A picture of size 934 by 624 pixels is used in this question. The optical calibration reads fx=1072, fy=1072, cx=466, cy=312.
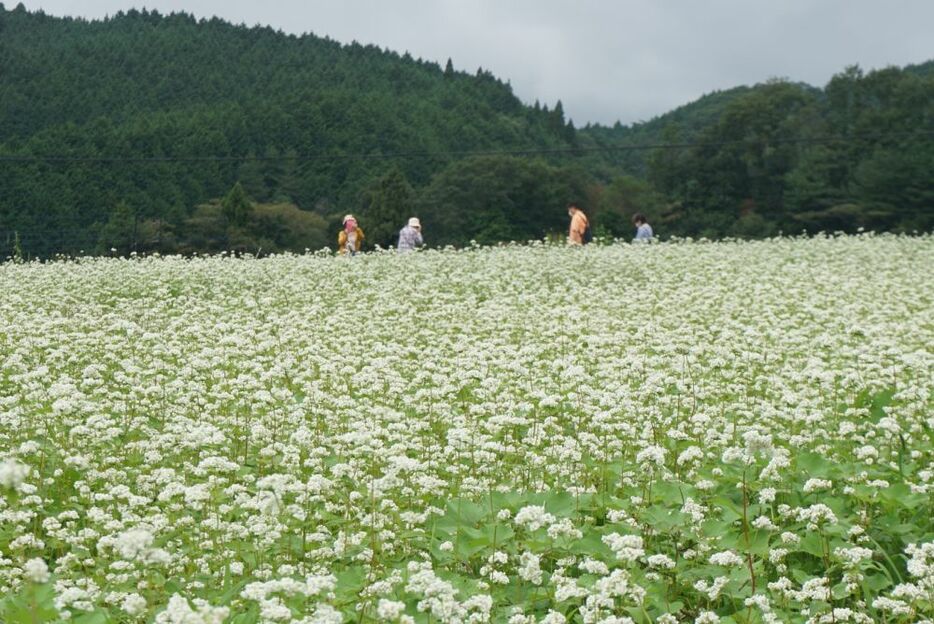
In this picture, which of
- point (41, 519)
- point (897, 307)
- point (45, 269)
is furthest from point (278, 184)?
point (41, 519)

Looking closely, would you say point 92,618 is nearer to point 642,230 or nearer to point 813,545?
point 813,545

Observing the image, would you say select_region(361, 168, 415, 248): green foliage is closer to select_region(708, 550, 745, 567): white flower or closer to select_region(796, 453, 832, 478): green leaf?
select_region(796, 453, 832, 478): green leaf

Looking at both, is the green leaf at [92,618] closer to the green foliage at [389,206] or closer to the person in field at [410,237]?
the person in field at [410,237]

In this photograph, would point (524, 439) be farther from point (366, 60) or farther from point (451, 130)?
point (366, 60)

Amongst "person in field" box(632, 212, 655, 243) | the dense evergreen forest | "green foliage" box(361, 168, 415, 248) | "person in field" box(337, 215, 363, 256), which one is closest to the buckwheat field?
"person in field" box(337, 215, 363, 256)

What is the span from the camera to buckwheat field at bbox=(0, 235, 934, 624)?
15.6 feet

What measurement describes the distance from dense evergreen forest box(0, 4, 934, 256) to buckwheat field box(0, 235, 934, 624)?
23.2 metres

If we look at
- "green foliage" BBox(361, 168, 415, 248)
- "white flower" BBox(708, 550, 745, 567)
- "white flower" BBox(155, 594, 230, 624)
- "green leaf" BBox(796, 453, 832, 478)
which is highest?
"green foliage" BBox(361, 168, 415, 248)

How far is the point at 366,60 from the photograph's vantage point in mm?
168625

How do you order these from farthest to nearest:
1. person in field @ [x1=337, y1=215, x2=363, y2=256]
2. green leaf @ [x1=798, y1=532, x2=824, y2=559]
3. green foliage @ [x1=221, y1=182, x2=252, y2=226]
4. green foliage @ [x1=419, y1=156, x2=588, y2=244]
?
green foliage @ [x1=419, y1=156, x2=588, y2=244], green foliage @ [x1=221, y1=182, x2=252, y2=226], person in field @ [x1=337, y1=215, x2=363, y2=256], green leaf @ [x1=798, y1=532, x2=824, y2=559]

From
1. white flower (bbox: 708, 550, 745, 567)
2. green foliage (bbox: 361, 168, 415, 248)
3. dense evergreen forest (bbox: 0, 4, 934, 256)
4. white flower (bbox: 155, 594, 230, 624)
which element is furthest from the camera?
green foliage (bbox: 361, 168, 415, 248)

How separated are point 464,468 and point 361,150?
118m

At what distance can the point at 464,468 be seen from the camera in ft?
23.0

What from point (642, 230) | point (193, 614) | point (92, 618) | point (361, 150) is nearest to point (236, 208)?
point (361, 150)
